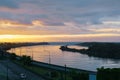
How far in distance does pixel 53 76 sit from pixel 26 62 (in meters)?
26.7

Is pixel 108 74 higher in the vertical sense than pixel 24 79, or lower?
higher

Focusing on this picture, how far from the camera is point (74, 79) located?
34062mm

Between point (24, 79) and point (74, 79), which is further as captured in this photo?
point (24, 79)

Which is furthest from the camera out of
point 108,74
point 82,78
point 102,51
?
point 102,51

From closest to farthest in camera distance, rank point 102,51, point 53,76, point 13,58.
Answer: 1. point 53,76
2. point 13,58
3. point 102,51

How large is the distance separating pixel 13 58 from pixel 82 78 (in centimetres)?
5542

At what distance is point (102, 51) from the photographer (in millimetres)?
128625

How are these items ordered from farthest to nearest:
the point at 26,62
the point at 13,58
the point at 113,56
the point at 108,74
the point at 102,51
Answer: the point at 102,51 < the point at 113,56 < the point at 13,58 < the point at 26,62 < the point at 108,74

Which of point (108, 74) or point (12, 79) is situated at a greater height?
point (108, 74)

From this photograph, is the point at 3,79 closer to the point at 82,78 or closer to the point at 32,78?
the point at 32,78

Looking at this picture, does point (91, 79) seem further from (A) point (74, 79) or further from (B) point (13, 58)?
(B) point (13, 58)

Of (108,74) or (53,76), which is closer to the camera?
(108,74)

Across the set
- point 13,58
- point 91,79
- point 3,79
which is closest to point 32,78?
point 3,79

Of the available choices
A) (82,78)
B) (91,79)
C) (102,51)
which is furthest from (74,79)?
(102,51)
